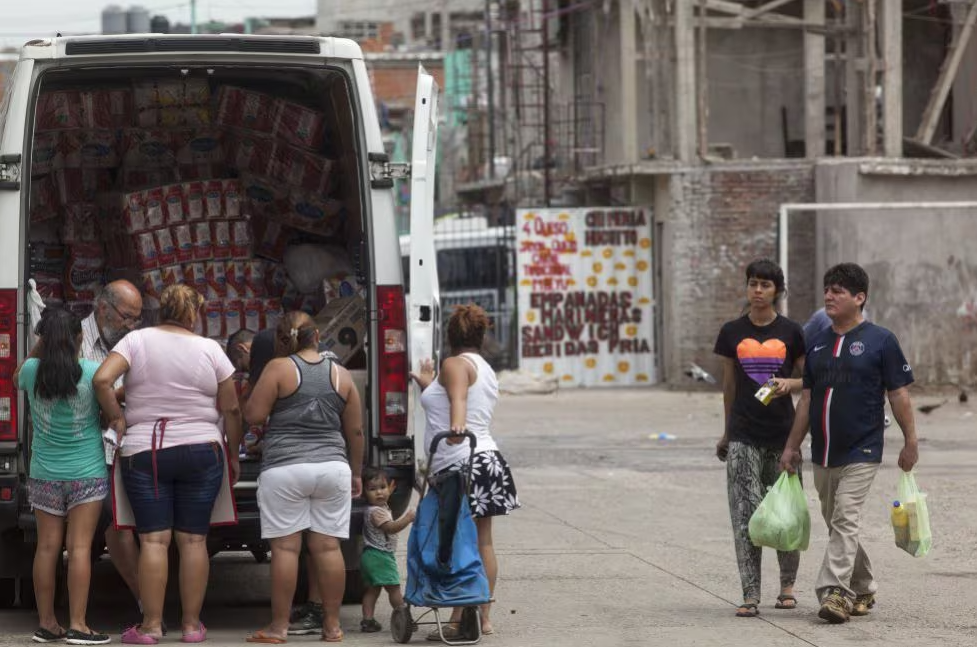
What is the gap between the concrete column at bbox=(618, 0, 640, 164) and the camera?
24.7 meters

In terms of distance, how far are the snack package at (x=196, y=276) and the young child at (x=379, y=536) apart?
245 centimetres

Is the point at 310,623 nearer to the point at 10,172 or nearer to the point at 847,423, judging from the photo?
the point at 10,172

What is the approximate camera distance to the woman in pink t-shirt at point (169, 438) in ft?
24.1

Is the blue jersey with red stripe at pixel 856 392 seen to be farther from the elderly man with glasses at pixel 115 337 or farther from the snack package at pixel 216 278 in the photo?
the snack package at pixel 216 278

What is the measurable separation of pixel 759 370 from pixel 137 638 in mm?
3222

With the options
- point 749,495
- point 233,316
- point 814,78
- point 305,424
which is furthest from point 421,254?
point 814,78

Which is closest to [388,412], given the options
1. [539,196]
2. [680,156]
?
[680,156]

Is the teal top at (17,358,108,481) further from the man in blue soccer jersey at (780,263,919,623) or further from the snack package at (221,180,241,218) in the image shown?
the man in blue soccer jersey at (780,263,919,623)

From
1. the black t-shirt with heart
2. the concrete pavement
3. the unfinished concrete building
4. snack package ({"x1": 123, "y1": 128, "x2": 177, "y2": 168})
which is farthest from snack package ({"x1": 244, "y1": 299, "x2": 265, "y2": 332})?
the unfinished concrete building

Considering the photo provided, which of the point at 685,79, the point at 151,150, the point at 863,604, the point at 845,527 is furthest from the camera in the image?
the point at 685,79

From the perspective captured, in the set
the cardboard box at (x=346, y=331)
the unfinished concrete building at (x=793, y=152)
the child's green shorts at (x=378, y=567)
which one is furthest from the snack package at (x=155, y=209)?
the unfinished concrete building at (x=793, y=152)

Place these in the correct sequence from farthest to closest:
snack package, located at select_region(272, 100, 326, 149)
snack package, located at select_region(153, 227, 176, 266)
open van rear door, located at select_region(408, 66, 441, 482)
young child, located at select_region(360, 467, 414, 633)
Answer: snack package, located at select_region(153, 227, 176, 266)
snack package, located at select_region(272, 100, 326, 149)
open van rear door, located at select_region(408, 66, 441, 482)
young child, located at select_region(360, 467, 414, 633)

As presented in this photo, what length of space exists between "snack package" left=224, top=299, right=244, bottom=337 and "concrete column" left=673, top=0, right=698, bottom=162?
13865 millimetres

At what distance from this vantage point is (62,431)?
739 centimetres
